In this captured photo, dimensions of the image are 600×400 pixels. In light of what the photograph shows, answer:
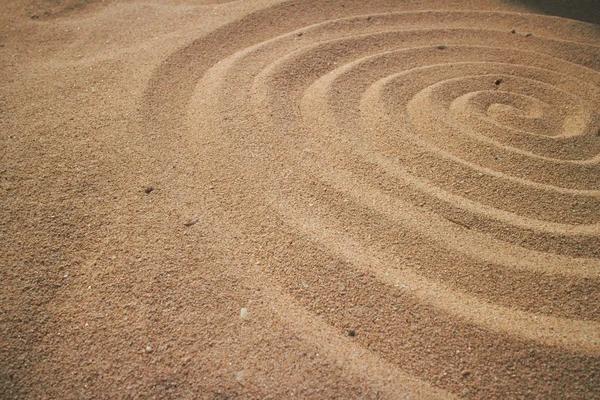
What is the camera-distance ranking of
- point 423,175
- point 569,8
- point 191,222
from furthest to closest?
point 569,8 → point 423,175 → point 191,222

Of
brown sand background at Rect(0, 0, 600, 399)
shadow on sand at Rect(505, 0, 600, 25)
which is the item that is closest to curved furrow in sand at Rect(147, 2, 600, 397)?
brown sand background at Rect(0, 0, 600, 399)

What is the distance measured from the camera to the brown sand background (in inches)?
61.9

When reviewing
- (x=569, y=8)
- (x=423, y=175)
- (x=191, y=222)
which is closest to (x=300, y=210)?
(x=191, y=222)

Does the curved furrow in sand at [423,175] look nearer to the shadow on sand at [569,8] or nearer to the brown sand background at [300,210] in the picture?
the brown sand background at [300,210]

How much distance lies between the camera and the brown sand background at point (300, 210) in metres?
1.57

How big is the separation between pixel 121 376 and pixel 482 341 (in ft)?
4.80

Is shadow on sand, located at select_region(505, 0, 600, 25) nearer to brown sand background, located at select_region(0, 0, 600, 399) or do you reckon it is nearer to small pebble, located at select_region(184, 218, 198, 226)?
brown sand background, located at select_region(0, 0, 600, 399)

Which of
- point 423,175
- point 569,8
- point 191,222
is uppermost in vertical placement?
point 569,8

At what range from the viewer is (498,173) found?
2352 mm

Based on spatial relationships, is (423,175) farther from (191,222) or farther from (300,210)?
(191,222)

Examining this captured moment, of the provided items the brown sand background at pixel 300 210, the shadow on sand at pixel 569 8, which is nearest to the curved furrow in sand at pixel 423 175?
the brown sand background at pixel 300 210

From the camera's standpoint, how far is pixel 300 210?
6.90 ft

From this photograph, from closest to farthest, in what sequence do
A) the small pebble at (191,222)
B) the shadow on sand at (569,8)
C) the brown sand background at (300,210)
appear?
the brown sand background at (300,210), the small pebble at (191,222), the shadow on sand at (569,8)

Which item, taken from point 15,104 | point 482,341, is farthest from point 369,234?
point 15,104
